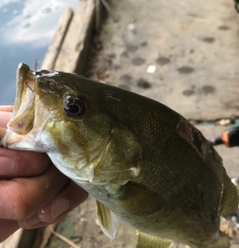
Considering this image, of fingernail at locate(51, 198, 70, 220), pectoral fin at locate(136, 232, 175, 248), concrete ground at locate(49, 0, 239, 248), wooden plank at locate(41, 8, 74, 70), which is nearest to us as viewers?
fingernail at locate(51, 198, 70, 220)

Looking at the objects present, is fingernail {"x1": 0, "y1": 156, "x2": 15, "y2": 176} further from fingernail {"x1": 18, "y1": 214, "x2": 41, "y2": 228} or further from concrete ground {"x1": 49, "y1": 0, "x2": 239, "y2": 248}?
concrete ground {"x1": 49, "y1": 0, "x2": 239, "y2": 248}

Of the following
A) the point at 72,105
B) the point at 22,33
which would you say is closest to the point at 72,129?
the point at 72,105

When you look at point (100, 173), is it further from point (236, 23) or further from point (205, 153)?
point (236, 23)

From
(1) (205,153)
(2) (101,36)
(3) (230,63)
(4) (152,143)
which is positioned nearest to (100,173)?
(4) (152,143)

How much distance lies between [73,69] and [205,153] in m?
2.04

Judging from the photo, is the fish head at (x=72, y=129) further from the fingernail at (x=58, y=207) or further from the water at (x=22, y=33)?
the water at (x=22, y=33)

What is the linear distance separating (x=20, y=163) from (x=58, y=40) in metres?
2.48

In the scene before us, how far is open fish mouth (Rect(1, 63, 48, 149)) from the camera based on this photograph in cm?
82

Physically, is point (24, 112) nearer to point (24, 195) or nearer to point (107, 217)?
point (24, 195)

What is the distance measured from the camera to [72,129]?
0.89 meters

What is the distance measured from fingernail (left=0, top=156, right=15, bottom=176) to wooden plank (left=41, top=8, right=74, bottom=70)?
211 centimetres

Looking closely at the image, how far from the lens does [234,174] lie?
7.36 feet

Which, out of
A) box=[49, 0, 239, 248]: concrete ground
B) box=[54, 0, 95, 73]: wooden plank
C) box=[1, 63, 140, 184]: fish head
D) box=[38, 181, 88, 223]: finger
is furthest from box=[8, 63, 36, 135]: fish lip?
box=[54, 0, 95, 73]: wooden plank

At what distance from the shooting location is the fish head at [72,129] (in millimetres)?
833
